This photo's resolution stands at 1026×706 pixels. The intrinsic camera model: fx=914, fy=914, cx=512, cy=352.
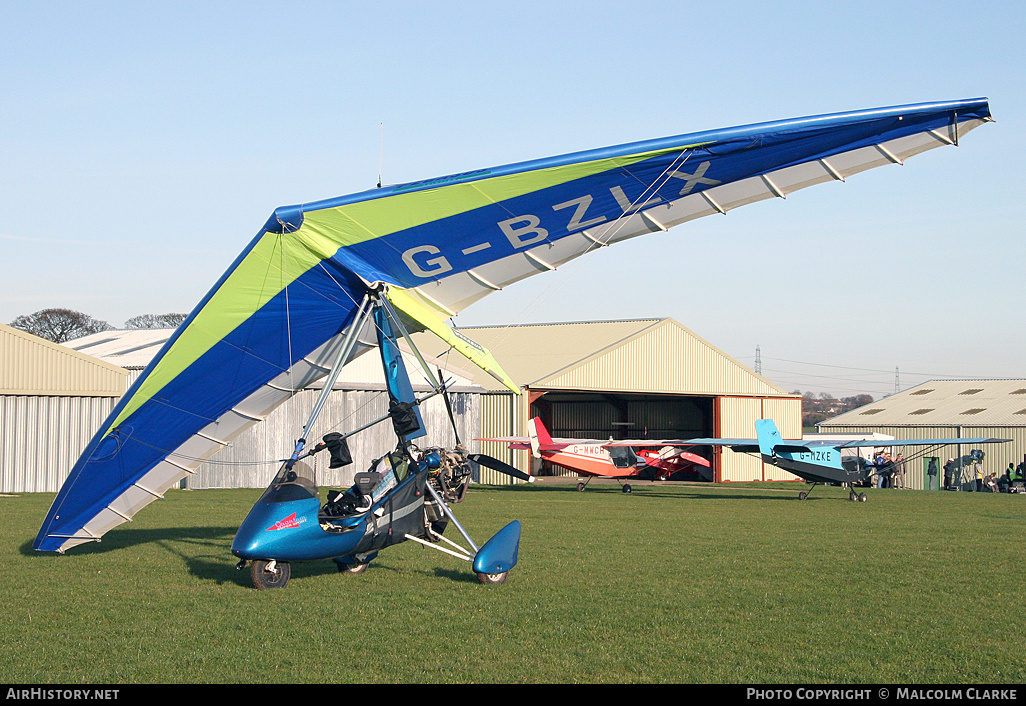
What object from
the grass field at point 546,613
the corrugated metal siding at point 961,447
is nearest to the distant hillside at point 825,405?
the corrugated metal siding at point 961,447

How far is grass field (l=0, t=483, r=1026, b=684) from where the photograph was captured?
5.88m

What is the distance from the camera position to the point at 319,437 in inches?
1167

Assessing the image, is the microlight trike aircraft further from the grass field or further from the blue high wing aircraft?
the blue high wing aircraft

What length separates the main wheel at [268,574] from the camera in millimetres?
8781

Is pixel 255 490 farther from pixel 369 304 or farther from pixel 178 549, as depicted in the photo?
pixel 369 304

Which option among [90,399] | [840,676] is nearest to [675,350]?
[90,399]

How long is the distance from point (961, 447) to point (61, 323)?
256 feet

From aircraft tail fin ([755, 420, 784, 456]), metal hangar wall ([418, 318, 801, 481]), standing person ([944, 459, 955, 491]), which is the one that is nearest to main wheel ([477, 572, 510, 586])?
aircraft tail fin ([755, 420, 784, 456])

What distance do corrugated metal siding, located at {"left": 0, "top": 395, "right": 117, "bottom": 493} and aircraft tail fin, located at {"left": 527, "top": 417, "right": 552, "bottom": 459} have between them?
1264 cm

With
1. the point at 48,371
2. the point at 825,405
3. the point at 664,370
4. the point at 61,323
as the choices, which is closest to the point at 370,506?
the point at 48,371

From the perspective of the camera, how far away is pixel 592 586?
9.25m

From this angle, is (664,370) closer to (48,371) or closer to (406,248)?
(48,371)

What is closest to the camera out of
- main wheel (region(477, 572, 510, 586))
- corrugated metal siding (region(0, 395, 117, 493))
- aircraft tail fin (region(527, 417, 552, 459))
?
main wheel (region(477, 572, 510, 586))

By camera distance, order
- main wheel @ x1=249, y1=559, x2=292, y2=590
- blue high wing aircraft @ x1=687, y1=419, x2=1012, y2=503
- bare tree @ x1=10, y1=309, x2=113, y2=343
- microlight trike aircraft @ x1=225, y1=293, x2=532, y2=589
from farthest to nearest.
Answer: bare tree @ x1=10, y1=309, x2=113, y2=343 → blue high wing aircraft @ x1=687, y1=419, x2=1012, y2=503 → main wheel @ x1=249, y1=559, x2=292, y2=590 → microlight trike aircraft @ x1=225, y1=293, x2=532, y2=589
